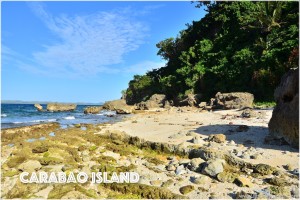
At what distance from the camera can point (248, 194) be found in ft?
18.6

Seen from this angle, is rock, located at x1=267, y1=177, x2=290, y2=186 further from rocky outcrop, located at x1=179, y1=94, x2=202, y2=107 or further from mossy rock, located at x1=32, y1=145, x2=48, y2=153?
rocky outcrop, located at x1=179, y1=94, x2=202, y2=107

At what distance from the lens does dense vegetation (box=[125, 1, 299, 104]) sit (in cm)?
2409

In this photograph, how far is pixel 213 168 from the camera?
22.3 ft

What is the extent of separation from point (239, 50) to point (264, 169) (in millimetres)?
24161

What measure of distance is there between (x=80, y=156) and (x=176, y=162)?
3.63 m

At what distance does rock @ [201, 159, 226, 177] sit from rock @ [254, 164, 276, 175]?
896 millimetres

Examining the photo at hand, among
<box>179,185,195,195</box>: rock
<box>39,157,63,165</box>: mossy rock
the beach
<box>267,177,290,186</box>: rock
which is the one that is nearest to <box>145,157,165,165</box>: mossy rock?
the beach

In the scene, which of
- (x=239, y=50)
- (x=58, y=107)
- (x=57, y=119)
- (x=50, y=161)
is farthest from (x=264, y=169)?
(x=58, y=107)

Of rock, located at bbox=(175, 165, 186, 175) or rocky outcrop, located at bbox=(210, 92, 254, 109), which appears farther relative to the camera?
rocky outcrop, located at bbox=(210, 92, 254, 109)

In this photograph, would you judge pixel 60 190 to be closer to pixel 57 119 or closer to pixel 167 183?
pixel 167 183

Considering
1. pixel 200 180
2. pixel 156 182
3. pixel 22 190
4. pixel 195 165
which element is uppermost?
pixel 195 165

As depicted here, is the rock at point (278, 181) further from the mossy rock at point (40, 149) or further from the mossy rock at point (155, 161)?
the mossy rock at point (40, 149)

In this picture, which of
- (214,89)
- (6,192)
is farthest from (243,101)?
(6,192)

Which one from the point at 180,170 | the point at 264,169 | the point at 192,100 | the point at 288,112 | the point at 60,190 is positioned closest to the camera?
the point at 60,190
